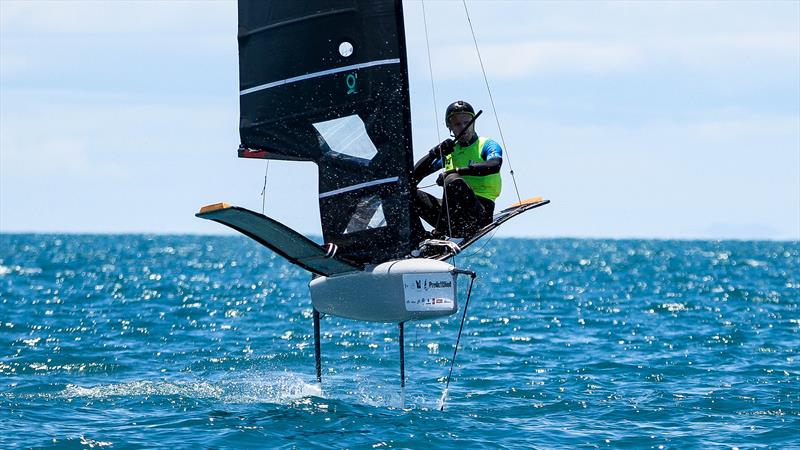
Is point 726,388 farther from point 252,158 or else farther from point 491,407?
point 252,158

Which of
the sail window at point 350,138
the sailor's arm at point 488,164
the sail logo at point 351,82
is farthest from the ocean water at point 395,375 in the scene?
the sail logo at point 351,82

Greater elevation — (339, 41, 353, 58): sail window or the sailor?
(339, 41, 353, 58): sail window

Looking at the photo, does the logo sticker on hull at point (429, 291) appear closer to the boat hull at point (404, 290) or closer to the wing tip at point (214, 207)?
the boat hull at point (404, 290)

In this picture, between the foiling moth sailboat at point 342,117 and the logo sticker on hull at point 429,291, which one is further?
the foiling moth sailboat at point 342,117

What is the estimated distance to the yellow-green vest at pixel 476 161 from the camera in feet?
33.7

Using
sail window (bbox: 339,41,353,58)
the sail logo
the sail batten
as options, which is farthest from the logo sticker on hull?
sail window (bbox: 339,41,353,58)

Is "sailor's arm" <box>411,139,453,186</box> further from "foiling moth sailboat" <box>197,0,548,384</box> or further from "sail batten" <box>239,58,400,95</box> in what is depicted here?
"sail batten" <box>239,58,400,95</box>

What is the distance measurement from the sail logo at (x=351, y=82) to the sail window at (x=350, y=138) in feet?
0.69

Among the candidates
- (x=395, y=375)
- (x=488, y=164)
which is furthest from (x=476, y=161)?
(x=395, y=375)

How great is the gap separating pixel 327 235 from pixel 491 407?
84.8 inches

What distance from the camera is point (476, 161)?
10.3 metres

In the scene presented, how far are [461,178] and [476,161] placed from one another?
37 centimetres

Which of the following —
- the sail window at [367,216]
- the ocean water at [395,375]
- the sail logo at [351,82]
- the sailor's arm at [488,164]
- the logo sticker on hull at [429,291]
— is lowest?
the ocean water at [395,375]

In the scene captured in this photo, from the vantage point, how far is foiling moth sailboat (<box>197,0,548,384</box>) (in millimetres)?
9828
